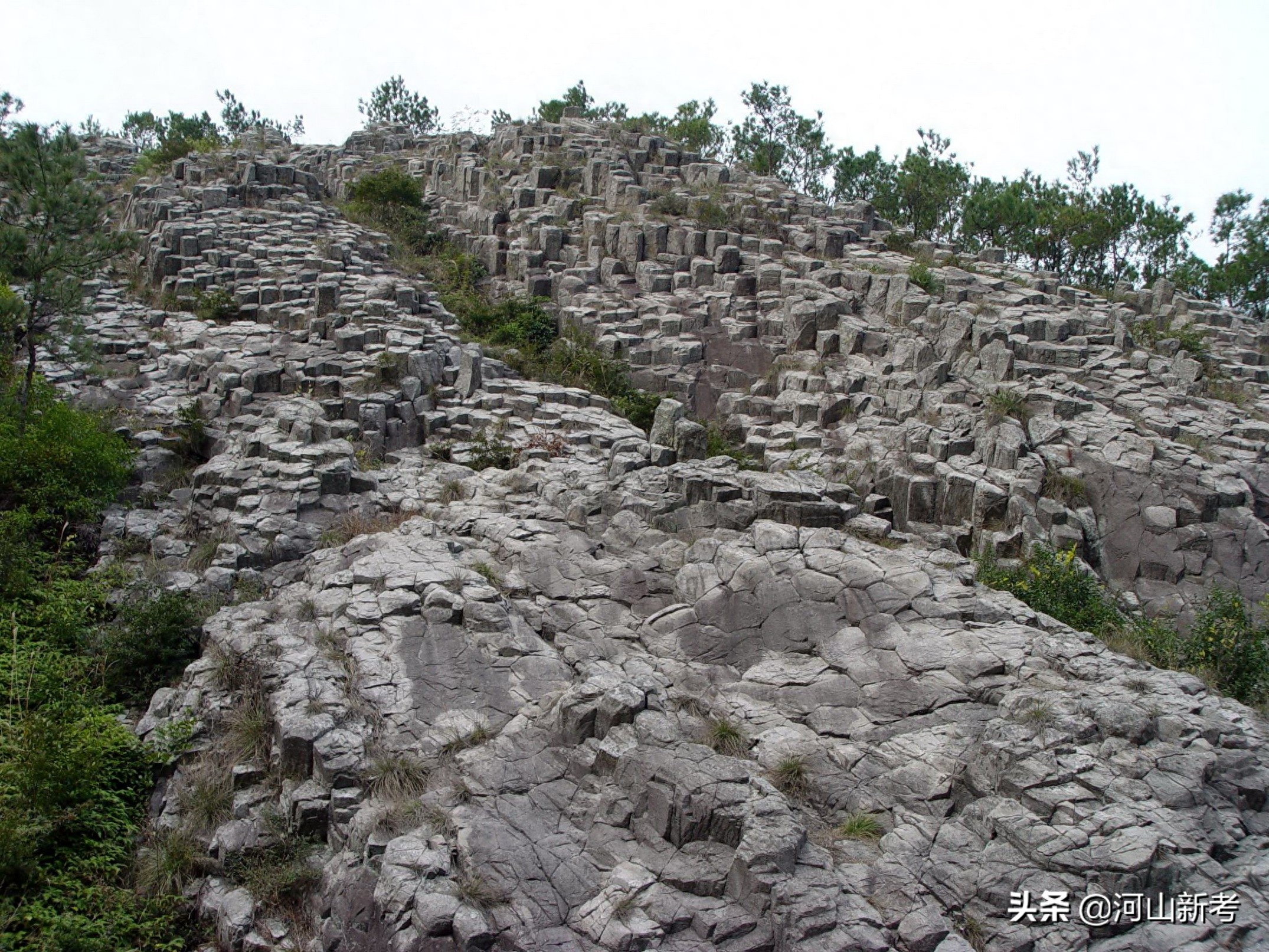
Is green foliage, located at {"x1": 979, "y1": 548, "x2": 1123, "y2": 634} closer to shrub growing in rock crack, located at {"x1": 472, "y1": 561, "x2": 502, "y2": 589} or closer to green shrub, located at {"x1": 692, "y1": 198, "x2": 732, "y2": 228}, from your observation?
shrub growing in rock crack, located at {"x1": 472, "y1": 561, "x2": 502, "y2": 589}

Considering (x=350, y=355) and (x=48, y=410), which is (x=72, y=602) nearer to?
(x=48, y=410)

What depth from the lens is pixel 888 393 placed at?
65.6 ft

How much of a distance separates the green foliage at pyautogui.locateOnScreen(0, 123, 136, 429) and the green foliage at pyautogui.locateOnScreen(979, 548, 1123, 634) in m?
15.2

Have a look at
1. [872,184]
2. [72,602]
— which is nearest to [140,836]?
[72,602]

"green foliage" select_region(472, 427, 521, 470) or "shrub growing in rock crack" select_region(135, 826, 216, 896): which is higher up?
"green foliage" select_region(472, 427, 521, 470)

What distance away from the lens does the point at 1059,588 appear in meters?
14.9

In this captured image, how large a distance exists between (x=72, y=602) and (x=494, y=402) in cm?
818

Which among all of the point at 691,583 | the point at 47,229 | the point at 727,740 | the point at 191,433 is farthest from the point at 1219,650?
the point at 47,229

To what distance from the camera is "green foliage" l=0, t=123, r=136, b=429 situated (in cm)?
1630

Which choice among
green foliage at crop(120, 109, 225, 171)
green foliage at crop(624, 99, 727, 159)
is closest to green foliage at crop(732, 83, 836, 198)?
green foliage at crop(624, 99, 727, 159)

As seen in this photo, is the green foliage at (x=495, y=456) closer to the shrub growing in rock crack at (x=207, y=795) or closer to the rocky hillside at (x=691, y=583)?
the rocky hillside at (x=691, y=583)

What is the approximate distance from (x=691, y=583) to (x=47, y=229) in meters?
12.2

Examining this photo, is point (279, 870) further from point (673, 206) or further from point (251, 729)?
point (673, 206)

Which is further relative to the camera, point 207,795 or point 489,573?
point 489,573
